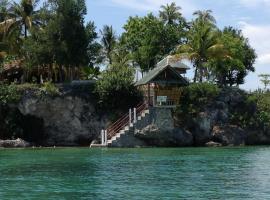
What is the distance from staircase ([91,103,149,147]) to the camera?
40.9m

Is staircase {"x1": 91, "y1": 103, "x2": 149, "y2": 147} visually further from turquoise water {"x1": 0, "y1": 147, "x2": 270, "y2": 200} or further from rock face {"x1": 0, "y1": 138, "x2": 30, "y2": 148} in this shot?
turquoise water {"x1": 0, "y1": 147, "x2": 270, "y2": 200}

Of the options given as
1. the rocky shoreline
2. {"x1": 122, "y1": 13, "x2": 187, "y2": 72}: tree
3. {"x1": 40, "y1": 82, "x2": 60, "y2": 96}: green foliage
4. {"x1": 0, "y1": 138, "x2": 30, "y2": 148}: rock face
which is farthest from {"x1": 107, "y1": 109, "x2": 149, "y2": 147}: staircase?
{"x1": 122, "y1": 13, "x2": 187, "y2": 72}: tree

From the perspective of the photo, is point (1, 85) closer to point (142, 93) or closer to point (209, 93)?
point (142, 93)

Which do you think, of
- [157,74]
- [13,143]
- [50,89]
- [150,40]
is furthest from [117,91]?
[150,40]

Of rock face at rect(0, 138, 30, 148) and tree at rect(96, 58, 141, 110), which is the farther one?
tree at rect(96, 58, 141, 110)

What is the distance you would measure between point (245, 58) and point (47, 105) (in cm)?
2357

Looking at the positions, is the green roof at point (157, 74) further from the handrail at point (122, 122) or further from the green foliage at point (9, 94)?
the green foliage at point (9, 94)

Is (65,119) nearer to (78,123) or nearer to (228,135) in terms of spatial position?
(78,123)

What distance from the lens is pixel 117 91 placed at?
44.2 m

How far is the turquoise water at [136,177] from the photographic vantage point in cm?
1659

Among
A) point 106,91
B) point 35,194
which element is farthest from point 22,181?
point 106,91

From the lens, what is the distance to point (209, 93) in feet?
148

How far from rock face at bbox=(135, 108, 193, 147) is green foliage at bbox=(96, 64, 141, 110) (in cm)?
279

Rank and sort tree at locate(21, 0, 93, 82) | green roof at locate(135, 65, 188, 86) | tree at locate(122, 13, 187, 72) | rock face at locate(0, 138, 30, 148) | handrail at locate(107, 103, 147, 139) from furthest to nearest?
tree at locate(122, 13, 187, 72), tree at locate(21, 0, 93, 82), handrail at locate(107, 103, 147, 139), green roof at locate(135, 65, 188, 86), rock face at locate(0, 138, 30, 148)
